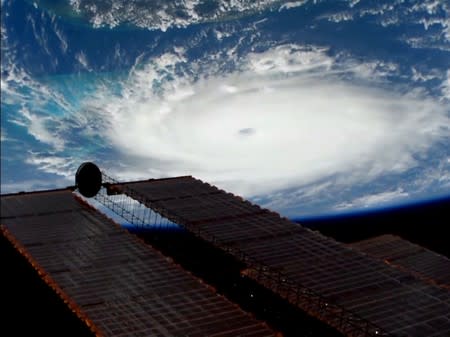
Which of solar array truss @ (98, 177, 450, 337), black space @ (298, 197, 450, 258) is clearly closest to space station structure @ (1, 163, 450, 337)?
solar array truss @ (98, 177, 450, 337)

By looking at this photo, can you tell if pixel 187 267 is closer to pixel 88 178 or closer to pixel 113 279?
pixel 88 178

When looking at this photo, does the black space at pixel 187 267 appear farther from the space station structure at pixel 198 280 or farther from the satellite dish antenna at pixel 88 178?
the satellite dish antenna at pixel 88 178

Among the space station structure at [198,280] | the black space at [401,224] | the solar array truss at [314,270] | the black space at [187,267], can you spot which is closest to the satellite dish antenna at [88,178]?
the space station structure at [198,280]

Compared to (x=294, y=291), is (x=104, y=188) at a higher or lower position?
higher

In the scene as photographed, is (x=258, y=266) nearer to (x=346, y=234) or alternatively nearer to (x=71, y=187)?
(x=71, y=187)

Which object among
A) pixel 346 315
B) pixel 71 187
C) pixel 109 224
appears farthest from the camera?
pixel 71 187

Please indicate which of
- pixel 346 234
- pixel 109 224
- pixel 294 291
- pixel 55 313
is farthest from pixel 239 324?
pixel 346 234
